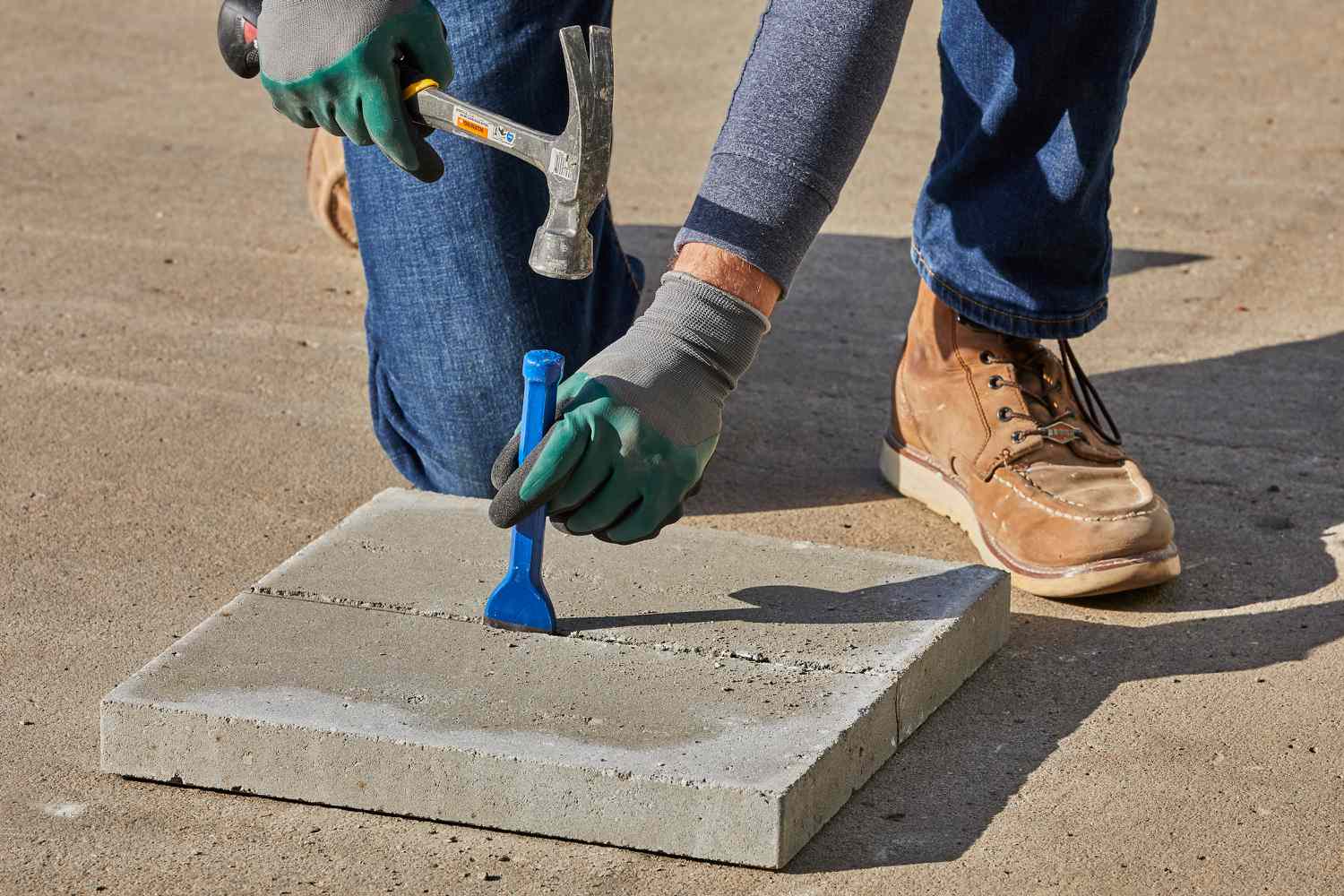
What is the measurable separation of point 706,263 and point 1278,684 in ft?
2.63

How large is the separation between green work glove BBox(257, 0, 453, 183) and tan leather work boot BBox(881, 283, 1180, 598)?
835 millimetres

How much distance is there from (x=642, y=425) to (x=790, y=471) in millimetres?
810

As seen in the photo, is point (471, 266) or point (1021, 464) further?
point (471, 266)

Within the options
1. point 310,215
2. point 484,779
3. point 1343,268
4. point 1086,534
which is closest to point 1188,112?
point 1343,268

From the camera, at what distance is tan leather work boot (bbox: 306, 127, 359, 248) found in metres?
3.19

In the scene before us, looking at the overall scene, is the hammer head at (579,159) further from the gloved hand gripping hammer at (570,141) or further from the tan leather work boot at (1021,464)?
the tan leather work boot at (1021,464)

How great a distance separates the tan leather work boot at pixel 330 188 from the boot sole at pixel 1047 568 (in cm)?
134

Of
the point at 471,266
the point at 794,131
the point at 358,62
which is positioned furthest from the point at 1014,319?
the point at 358,62

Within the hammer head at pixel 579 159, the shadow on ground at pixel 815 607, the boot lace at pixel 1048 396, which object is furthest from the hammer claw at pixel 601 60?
the boot lace at pixel 1048 396

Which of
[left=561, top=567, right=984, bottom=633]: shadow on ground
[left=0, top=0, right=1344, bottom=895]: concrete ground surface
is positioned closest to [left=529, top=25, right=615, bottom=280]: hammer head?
[left=561, top=567, right=984, bottom=633]: shadow on ground

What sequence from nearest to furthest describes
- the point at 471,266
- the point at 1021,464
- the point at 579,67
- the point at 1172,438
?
the point at 579,67
the point at 1021,464
the point at 471,266
the point at 1172,438

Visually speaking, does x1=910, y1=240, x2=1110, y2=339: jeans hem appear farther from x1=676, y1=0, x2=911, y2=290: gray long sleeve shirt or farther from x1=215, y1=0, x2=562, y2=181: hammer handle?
x1=215, y1=0, x2=562, y2=181: hammer handle

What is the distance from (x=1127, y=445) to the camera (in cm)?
262

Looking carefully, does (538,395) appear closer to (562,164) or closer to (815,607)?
(562,164)
